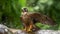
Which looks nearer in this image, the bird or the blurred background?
the bird

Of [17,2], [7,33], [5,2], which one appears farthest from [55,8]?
[7,33]

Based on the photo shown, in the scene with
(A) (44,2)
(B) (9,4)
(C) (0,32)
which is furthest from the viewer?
(B) (9,4)

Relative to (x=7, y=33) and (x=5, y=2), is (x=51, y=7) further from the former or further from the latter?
(x=7, y=33)

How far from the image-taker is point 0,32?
3.92 ft

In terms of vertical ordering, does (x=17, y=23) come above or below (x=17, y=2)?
below

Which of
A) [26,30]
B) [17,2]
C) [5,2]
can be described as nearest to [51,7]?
[17,2]

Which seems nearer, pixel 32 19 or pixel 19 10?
pixel 32 19

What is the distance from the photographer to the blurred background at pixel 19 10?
6.70 feet

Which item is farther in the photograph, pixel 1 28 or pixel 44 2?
pixel 44 2

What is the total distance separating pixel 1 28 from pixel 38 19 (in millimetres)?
220

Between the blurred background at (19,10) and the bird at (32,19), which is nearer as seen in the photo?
the bird at (32,19)

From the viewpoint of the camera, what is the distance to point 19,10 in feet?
6.81

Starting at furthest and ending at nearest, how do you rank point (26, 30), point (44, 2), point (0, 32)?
point (44, 2), point (26, 30), point (0, 32)

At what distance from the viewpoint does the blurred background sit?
204 centimetres
